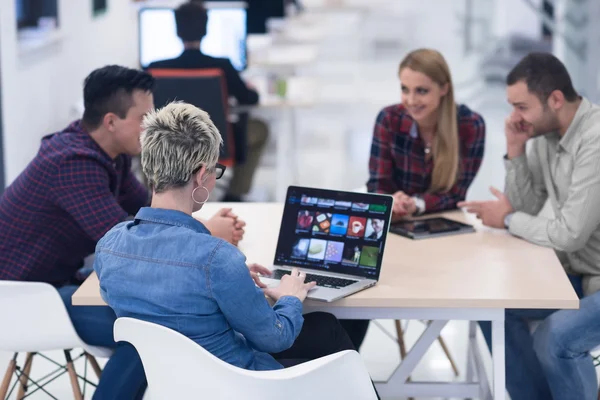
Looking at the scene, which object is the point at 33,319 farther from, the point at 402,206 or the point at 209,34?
the point at 209,34

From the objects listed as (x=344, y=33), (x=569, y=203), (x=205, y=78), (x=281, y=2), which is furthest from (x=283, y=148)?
(x=344, y=33)

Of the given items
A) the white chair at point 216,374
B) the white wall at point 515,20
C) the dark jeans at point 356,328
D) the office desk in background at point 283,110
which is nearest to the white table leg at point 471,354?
the dark jeans at point 356,328

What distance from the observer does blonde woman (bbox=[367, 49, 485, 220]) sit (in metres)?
3.32

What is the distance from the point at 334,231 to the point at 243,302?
0.66m

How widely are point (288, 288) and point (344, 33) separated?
34.4 feet

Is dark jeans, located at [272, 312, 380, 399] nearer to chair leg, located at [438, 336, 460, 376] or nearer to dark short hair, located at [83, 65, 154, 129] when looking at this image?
dark short hair, located at [83, 65, 154, 129]

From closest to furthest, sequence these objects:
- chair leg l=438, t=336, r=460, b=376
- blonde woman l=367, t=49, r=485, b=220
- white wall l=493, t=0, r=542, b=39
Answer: blonde woman l=367, t=49, r=485, b=220, chair leg l=438, t=336, r=460, b=376, white wall l=493, t=0, r=542, b=39

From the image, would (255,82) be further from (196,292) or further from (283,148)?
(196,292)

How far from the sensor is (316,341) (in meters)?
2.44

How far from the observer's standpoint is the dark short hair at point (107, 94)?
9.41ft

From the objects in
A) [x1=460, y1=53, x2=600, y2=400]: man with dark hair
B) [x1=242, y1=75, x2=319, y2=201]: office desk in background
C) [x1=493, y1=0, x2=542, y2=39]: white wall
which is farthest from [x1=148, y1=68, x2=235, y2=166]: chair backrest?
[x1=493, y1=0, x2=542, y2=39]: white wall

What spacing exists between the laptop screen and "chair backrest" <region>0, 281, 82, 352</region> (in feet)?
2.03

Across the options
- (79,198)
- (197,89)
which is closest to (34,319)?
(79,198)

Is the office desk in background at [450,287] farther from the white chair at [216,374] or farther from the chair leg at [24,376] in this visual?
the chair leg at [24,376]
